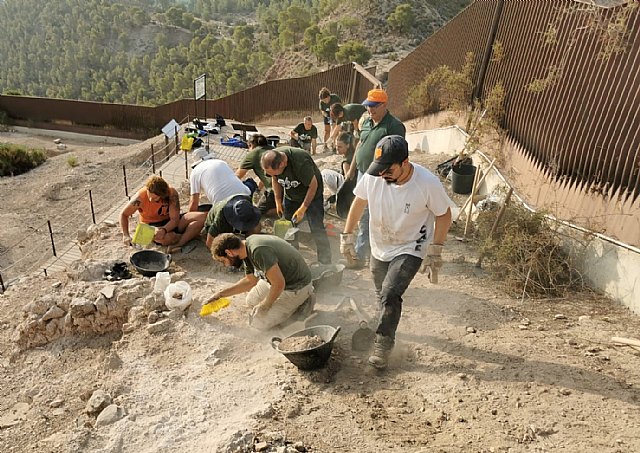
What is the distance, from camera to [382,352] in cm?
357

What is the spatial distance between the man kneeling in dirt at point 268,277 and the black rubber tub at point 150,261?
4.77 ft

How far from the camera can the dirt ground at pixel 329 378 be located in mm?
3010

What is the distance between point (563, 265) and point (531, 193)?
160 centimetres

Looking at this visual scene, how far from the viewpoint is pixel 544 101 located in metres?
6.28

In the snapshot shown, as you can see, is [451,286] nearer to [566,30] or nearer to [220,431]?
[220,431]

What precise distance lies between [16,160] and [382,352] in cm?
1693

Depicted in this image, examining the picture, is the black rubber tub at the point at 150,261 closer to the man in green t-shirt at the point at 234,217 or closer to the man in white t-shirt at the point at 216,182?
the man in green t-shirt at the point at 234,217

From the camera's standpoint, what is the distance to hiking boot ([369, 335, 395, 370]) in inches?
140

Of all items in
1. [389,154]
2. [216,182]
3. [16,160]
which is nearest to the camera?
[389,154]

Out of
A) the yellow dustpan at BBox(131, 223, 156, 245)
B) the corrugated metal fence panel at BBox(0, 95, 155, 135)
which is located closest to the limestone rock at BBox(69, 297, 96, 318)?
the yellow dustpan at BBox(131, 223, 156, 245)

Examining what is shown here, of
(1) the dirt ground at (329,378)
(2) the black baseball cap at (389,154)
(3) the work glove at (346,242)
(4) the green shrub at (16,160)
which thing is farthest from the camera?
(4) the green shrub at (16,160)

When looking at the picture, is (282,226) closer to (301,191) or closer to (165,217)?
(301,191)

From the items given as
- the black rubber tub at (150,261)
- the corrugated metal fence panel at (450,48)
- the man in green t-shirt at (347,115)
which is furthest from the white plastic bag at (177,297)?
the corrugated metal fence panel at (450,48)

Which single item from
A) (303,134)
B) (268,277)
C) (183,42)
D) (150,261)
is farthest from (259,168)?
(183,42)
